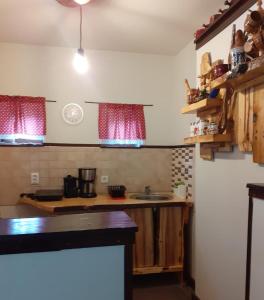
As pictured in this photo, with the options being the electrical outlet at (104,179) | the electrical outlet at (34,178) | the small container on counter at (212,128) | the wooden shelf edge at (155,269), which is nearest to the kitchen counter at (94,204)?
the electrical outlet at (34,178)

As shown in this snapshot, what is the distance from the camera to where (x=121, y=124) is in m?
3.44

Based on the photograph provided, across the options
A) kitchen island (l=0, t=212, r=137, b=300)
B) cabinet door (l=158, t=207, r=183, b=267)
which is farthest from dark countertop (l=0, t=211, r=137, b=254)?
cabinet door (l=158, t=207, r=183, b=267)

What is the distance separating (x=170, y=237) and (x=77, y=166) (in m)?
1.33

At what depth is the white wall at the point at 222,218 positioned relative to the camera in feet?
6.01

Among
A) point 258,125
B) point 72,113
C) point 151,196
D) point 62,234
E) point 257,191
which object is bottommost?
point 151,196

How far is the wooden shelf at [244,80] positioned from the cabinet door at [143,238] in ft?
5.00

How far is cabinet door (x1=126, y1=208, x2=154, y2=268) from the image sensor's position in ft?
9.36

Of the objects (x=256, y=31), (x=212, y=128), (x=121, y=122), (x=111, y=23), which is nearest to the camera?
(x=256, y=31)

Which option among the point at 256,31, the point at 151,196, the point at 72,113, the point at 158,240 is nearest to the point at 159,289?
the point at 158,240

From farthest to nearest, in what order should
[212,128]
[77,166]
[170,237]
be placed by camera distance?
[77,166] → [170,237] → [212,128]

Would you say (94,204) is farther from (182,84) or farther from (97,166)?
(182,84)

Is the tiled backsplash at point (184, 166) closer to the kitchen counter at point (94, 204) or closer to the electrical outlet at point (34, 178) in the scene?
the kitchen counter at point (94, 204)

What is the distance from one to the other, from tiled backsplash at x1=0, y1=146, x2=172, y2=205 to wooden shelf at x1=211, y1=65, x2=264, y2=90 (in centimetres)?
175

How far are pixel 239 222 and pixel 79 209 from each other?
1.48 metres
